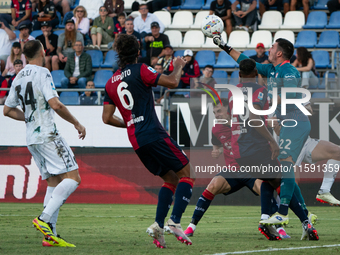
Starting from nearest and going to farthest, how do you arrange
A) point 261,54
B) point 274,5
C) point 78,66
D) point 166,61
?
1. point 166,61
2. point 261,54
3. point 78,66
4. point 274,5

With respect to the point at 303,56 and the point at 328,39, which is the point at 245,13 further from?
the point at 303,56

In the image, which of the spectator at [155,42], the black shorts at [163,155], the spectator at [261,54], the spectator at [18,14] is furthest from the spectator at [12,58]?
the black shorts at [163,155]

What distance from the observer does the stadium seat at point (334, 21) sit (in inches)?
634

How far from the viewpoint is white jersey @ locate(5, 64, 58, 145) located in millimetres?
5562

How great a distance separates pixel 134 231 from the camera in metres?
6.77

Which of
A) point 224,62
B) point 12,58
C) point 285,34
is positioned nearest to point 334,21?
point 285,34

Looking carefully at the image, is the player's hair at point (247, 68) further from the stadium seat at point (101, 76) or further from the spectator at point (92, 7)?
the spectator at point (92, 7)

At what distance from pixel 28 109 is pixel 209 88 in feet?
23.4

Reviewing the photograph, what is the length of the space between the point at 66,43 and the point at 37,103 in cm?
1029

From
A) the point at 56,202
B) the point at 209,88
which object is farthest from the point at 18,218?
the point at 209,88

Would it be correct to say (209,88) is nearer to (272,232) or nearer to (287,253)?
(272,232)

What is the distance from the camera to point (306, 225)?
→ 228 inches

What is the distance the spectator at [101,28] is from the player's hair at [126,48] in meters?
11.1

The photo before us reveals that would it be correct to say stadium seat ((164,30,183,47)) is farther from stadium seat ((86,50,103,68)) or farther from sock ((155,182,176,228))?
sock ((155,182,176,228))
